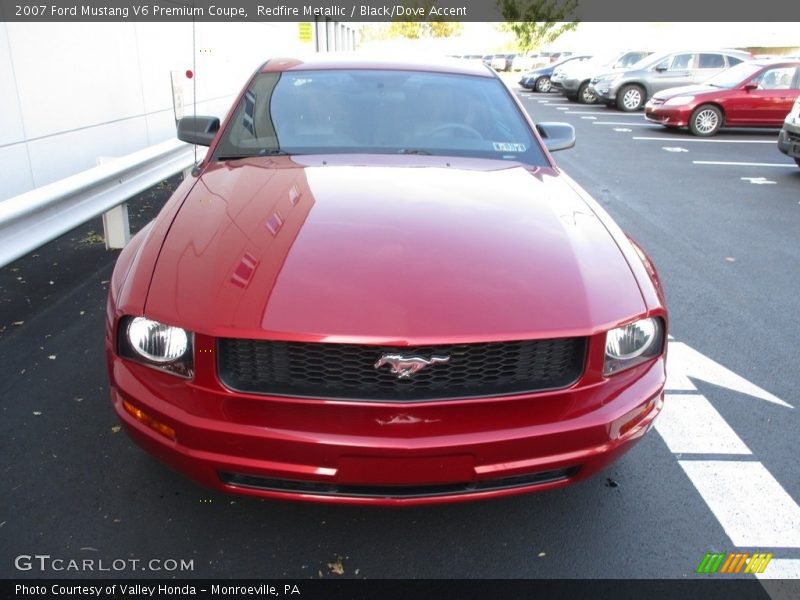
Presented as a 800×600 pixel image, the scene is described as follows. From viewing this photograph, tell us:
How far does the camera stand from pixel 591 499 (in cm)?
256

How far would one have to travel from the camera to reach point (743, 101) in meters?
13.3

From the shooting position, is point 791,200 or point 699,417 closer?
point 699,417

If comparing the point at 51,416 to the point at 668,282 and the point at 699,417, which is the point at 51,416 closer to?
the point at 699,417

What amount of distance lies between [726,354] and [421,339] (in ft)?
8.69

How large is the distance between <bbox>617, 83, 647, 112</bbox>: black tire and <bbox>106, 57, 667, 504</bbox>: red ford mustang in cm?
1724

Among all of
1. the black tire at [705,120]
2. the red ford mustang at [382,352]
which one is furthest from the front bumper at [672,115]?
the red ford mustang at [382,352]

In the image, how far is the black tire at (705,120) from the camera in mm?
13453

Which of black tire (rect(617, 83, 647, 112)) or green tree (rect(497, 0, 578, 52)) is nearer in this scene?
black tire (rect(617, 83, 647, 112))

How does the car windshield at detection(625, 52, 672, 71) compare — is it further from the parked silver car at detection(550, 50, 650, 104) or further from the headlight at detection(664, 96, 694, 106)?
the headlight at detection(664, 96, 694, 106)

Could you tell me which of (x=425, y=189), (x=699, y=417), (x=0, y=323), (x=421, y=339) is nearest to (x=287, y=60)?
(x=425, y=189)

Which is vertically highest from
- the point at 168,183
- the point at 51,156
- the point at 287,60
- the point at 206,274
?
the point at 287,60

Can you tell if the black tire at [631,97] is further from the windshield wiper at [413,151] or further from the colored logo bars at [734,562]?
the colored logo bars at [734,562]

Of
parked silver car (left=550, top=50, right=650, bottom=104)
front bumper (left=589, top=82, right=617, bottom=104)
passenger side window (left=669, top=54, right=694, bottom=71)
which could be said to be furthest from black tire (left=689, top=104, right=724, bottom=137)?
parked silver car (left=550, top=50, right=650, bottom=104)

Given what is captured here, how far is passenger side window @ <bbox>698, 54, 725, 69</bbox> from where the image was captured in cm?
1727
